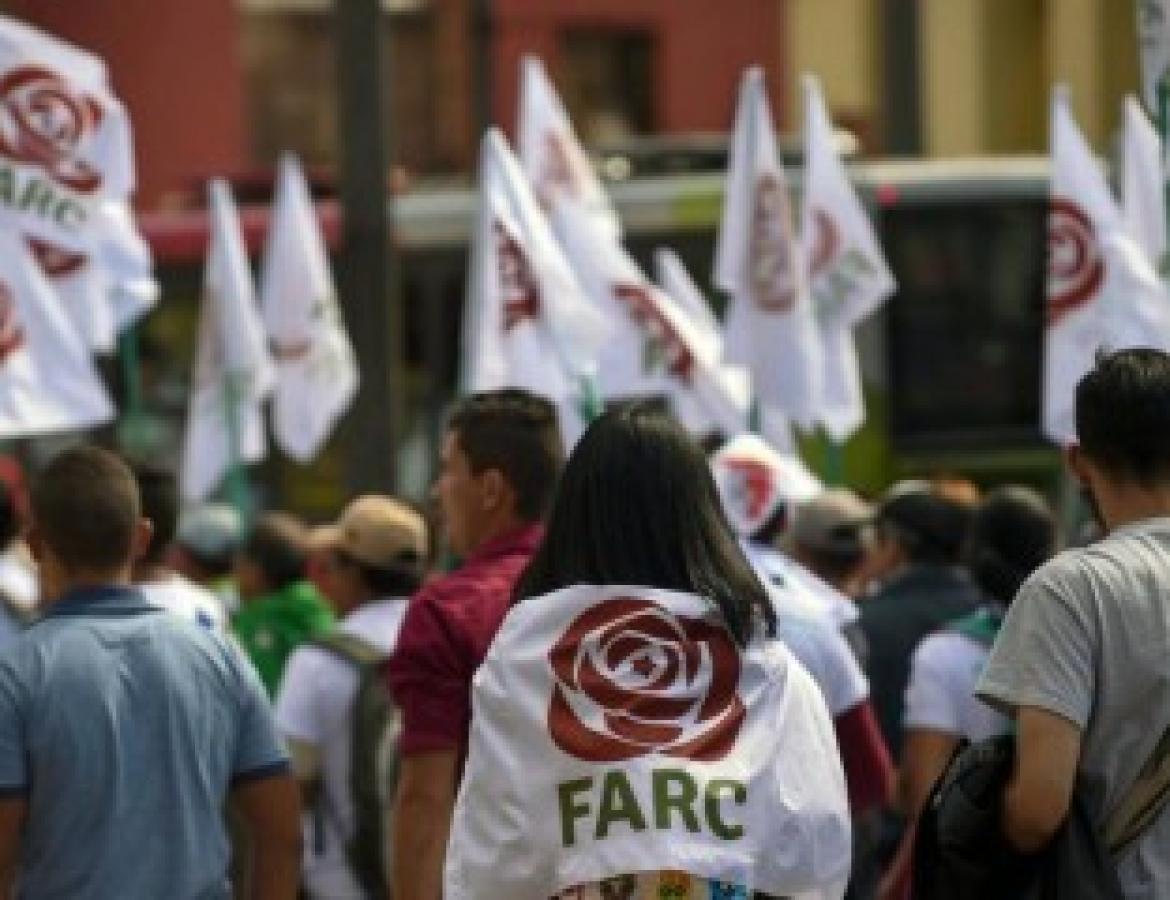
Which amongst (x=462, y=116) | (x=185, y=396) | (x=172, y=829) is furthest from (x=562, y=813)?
(x=462, y=116)

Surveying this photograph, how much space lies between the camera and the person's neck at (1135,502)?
5.58m

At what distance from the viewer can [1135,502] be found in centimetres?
558

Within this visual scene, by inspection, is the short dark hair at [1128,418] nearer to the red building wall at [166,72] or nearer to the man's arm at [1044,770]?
the man's arm at [1044,770]

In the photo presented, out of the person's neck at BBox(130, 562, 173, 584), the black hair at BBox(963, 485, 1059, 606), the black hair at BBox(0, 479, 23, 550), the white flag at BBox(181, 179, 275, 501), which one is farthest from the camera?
the white flag at BBox(181, 179, 275, 501)

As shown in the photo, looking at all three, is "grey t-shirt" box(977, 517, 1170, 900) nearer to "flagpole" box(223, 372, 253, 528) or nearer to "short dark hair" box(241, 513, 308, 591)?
"short dark hair" box(241, 513, 308, 591)

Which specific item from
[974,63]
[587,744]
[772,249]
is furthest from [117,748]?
[974,63]

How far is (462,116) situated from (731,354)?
2166 cm

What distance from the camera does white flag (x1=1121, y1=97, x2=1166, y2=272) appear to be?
39.9ft

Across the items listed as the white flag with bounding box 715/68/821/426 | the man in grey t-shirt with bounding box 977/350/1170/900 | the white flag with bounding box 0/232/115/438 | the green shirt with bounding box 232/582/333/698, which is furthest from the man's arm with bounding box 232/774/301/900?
the white flag with bounding box 715/68/821/426

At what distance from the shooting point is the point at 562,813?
5.38m

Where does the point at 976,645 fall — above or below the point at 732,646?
below

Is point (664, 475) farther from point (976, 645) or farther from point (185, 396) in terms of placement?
→ point (185, 396)

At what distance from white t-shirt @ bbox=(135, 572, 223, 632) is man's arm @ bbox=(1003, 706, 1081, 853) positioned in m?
3.21

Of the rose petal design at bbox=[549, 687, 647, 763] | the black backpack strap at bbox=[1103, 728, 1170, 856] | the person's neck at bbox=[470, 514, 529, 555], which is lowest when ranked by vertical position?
the black backpack strap at bbox=[1103, 728, 1170, 856]
